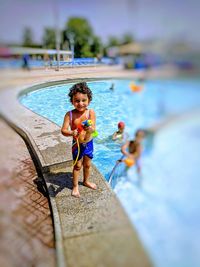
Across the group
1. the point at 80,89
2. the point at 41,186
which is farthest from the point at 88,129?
the point at 41,186

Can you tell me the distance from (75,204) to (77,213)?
0.55 feet

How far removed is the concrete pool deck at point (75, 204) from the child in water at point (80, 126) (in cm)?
19

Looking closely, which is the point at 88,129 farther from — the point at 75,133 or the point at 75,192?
the point at 75,192

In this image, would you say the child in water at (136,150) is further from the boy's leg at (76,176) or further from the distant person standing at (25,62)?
the boy's leg at (76,176)

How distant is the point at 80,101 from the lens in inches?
96.6

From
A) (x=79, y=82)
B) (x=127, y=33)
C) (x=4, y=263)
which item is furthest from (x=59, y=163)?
(x=127, y=33)

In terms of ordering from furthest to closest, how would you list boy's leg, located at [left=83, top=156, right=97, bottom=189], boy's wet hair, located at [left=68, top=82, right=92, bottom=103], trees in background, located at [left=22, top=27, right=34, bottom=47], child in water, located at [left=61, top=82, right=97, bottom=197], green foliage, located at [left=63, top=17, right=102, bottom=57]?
1. boy's leg, located at [left=83, top=156, right=97, bottom=189]
2. child in water, located at [left=61, top=82, right=97, bottom=197]
3. boy's wet hair, located at [left=68, top=82, right=92, bottom=103]
4. green foliage, located at [left=63, top=17, right=102, bottom=57]
5. trees in background, located at [left=22, top=27, right=34, bottom=47]

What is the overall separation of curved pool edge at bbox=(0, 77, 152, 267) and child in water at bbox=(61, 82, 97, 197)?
180 mm

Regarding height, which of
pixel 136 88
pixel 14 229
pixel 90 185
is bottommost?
pixel 90 185

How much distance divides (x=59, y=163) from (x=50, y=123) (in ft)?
3.66

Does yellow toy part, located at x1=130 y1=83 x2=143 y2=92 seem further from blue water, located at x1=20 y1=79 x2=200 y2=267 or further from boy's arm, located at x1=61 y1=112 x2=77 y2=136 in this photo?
boy's arm, located at x1=61 y1=112 x2=77 y2=136

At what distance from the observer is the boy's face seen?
2.42m

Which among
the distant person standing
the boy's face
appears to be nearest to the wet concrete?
the distant person standing

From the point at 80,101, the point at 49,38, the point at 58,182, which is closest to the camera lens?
the point at 49,38
